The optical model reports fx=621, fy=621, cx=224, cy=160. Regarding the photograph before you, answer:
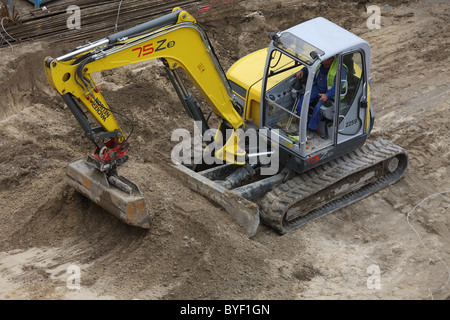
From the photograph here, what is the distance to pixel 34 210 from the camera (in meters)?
8.88

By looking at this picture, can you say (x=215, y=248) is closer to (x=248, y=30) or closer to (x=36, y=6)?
(x=248, y=30)

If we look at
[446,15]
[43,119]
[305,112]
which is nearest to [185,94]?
[305,112]

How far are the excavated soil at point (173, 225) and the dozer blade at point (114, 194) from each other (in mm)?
320

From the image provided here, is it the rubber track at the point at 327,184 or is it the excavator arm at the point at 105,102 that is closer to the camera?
the excavator arm at the point at 105,102

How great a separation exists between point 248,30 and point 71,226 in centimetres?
743

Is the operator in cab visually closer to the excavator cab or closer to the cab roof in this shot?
the excavator cab

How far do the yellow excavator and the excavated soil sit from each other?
1.13 feet

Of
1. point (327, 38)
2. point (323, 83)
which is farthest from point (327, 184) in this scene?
point (327, 38)

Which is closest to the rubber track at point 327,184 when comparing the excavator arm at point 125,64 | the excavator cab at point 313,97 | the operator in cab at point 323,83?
the excavator cab at point 313,97

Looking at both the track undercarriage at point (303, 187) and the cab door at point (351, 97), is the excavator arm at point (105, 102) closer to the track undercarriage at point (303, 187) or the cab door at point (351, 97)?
the track undercarriage at point (303, 187)

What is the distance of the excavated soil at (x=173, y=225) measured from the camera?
25.7 feet

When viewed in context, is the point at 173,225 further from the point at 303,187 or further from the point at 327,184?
the point at 327,184

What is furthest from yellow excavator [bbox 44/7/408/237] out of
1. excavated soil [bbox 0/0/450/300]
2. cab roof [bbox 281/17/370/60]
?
excavated soil [bbox 0/0/450/300]

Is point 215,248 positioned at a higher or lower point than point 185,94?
lower
